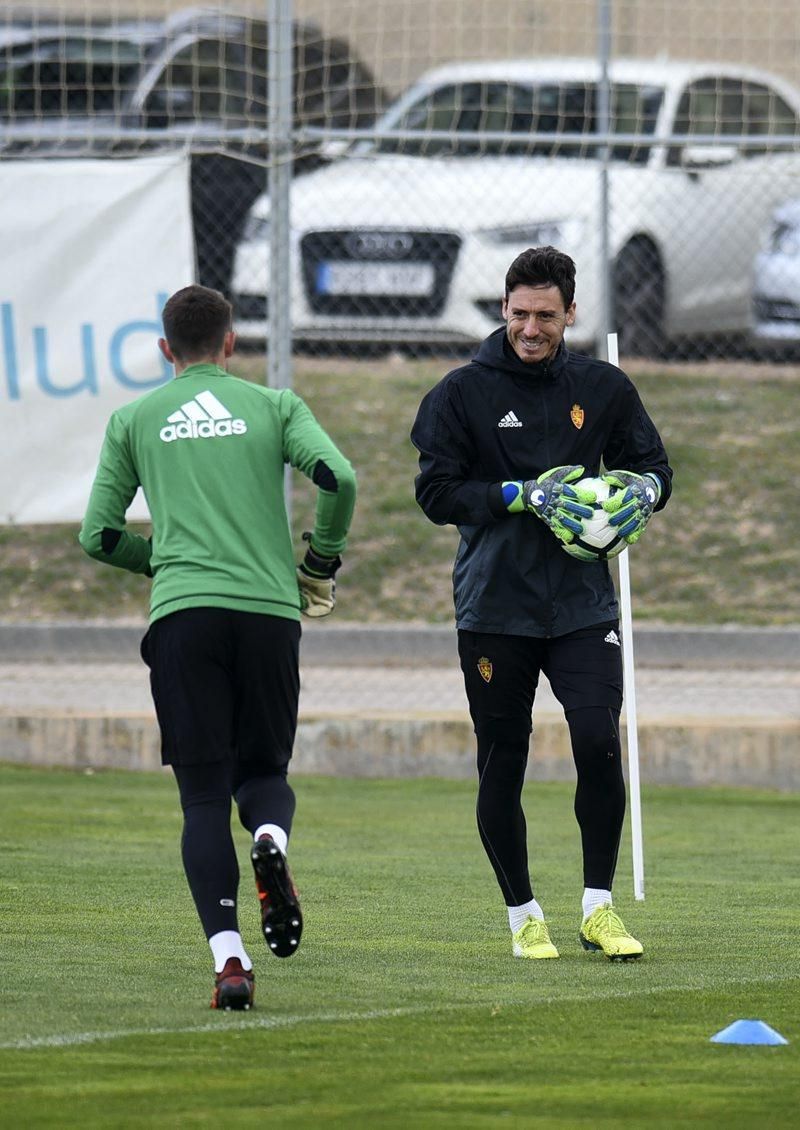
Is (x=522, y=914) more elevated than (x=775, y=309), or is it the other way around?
(x=522, y=914)

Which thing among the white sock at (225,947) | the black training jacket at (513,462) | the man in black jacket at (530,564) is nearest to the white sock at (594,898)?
the man in black jacket at (530,564)

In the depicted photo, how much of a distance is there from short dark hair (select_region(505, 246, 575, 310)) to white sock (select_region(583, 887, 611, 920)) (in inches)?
63.3

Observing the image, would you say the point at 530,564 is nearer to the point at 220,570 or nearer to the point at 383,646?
the point at 220,570

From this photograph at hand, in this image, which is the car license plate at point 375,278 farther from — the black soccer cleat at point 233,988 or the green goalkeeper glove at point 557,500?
the black soccer cleat at point 233,988

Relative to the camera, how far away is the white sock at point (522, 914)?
6176mm

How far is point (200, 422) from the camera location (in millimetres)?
5363

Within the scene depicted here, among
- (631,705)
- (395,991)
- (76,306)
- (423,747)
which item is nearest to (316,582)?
(395,991)

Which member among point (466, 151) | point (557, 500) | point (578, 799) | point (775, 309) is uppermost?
point (557, 500)

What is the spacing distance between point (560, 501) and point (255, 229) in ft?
25.4

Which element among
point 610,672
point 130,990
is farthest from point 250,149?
point 130,990

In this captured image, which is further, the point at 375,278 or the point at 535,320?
the point at 375,278

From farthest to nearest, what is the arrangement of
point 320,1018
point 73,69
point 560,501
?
1. point 73,69
2. point 560,501
3. point 320,1018

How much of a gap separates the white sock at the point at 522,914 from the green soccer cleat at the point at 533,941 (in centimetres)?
2

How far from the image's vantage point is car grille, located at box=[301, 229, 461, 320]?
1285cm
